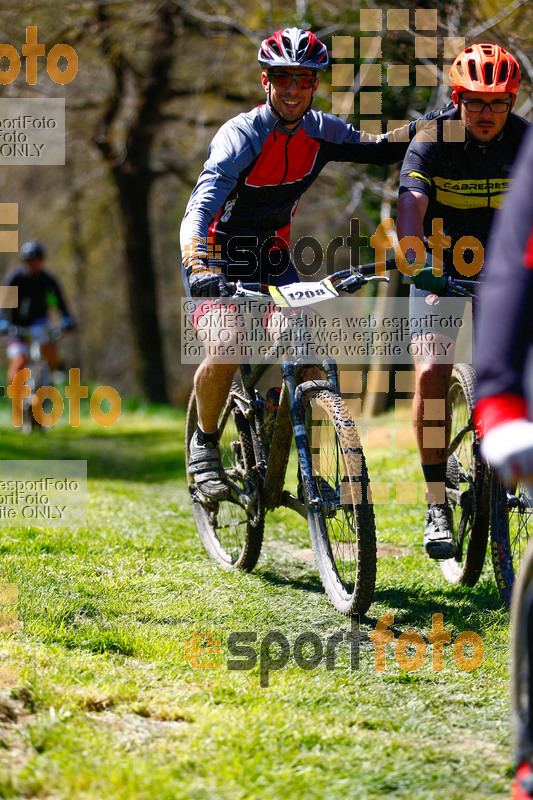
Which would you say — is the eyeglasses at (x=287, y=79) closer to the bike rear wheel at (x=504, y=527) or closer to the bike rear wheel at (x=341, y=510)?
the bike rear wheel at (x=341, y=510)

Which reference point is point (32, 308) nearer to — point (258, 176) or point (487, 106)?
point (258, 176)

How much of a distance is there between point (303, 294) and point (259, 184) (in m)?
0.82

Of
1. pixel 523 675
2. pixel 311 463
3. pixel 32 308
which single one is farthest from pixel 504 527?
pixel 32 308

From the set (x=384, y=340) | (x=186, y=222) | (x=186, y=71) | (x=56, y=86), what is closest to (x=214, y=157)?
(x=186, y=222)

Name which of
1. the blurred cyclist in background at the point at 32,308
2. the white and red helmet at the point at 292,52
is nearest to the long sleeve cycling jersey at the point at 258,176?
the white and red helmet at the point at 292,52

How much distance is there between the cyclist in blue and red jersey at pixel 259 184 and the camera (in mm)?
4254

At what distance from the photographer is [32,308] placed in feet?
37.1

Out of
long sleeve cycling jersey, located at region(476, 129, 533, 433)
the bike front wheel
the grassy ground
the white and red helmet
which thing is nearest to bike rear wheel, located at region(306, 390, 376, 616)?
the grassy ground

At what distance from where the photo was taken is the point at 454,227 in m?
4.27

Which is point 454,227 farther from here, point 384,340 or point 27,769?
point 384,340

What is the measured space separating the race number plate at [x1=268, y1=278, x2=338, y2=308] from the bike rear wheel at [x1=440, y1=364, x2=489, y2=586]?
2.51 feet

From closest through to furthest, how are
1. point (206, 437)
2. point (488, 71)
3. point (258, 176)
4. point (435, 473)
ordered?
point (488, 71) < point (435, 473) < point (258, 176) < point (206, 437)

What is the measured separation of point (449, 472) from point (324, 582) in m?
0.84

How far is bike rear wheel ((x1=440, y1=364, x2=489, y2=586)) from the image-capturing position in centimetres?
418
